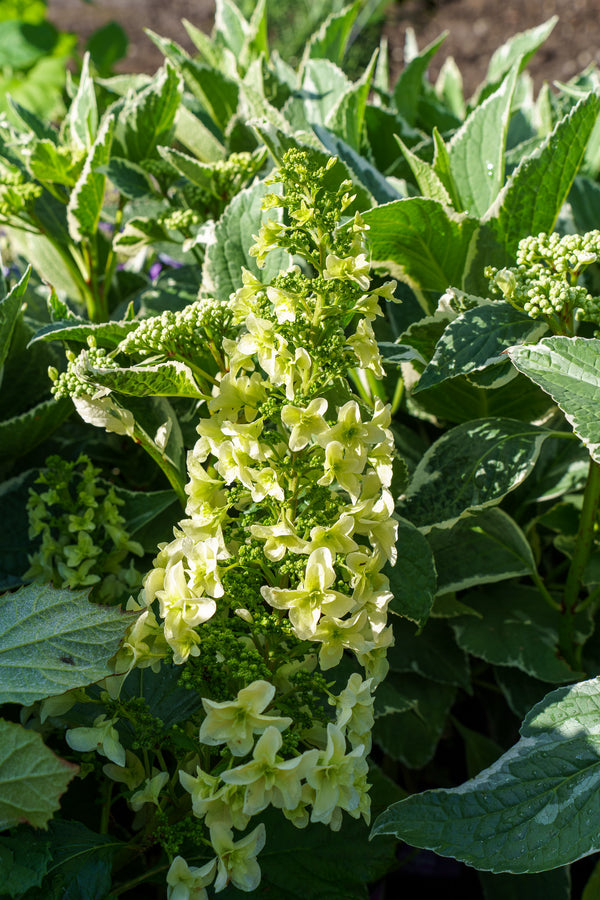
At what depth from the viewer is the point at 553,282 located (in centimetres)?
93

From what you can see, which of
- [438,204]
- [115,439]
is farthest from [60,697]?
[438,204]

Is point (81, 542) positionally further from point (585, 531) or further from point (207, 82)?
point (207, 82)

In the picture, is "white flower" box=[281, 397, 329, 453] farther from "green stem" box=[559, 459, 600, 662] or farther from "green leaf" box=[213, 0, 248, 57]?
"green leaf" box=[213, 0, 248, 57]

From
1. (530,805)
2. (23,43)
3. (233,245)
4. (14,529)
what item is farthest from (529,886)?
(23,43)

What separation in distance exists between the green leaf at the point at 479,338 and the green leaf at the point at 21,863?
62cm

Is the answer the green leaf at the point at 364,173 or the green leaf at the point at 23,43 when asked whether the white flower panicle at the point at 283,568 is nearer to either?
the green leaf at the point at 364,173

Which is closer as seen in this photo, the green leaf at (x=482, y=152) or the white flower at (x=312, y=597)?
the white flower at (x=312, y=597)

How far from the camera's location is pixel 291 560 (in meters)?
0.76

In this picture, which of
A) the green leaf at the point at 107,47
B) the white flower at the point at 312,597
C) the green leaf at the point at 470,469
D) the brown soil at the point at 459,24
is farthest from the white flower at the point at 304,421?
the brown soil at the point at 459,24

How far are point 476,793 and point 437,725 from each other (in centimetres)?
39

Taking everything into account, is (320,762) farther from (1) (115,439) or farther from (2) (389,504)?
(1) (115,439)

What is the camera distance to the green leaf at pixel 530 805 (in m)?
0.80

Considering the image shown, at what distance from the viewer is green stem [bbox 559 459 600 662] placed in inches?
41.5

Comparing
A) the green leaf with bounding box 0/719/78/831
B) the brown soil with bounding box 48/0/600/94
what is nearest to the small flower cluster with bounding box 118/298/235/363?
the green leaf with bounding box 0/719/78/831
